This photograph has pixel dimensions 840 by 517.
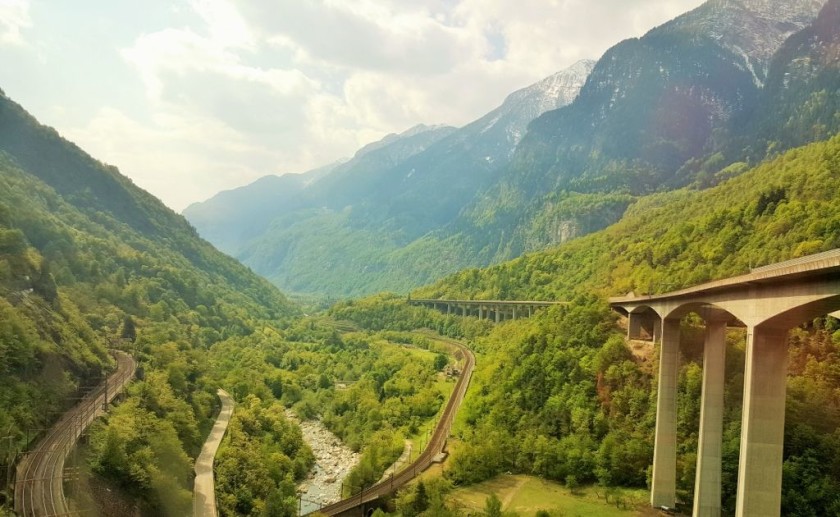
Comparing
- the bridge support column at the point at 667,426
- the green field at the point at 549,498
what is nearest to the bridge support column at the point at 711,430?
the bridge support column at the point at 667,426

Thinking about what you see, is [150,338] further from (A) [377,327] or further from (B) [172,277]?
(A) [377,327]

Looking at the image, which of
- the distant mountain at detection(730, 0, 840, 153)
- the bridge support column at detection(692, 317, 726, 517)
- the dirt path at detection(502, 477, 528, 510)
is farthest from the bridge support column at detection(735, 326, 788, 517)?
the distant mountain at detection(730, 0, 840, 153)

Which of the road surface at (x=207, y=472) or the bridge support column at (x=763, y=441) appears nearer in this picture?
the bridge support column at (x=763, y=441)

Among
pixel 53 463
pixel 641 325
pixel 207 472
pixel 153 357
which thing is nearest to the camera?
pixel 53 463

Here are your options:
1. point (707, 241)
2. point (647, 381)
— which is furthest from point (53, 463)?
point (707, 241)

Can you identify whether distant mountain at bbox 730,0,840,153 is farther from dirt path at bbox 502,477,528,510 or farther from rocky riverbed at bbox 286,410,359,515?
rocky riverbed at bbox 286,410,359,515

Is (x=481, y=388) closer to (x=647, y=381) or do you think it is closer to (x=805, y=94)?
(x=647, y=381)

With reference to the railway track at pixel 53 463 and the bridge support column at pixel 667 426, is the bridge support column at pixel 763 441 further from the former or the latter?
the railway track at pixel 53 463
